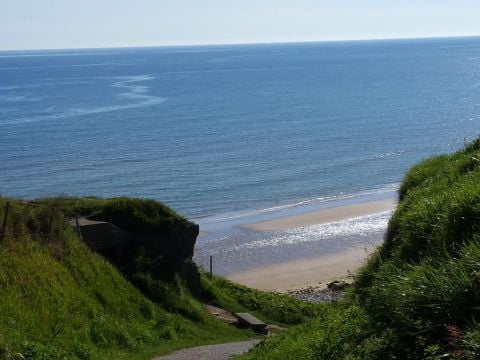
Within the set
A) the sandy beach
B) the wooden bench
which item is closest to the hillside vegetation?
the wooden bench

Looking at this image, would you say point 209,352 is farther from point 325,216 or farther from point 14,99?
point 14,99

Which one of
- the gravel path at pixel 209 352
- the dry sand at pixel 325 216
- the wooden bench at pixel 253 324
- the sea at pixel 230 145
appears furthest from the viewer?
the sea at pixel 230 145

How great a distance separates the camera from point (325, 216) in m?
58.0

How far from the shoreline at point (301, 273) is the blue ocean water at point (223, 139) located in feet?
42.0

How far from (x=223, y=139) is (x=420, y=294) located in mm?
78155

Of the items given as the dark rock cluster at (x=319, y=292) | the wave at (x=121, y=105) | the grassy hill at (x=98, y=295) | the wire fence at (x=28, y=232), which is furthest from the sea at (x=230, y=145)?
the wire fence at (x=28, y=232)

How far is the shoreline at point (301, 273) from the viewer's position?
42.2 m

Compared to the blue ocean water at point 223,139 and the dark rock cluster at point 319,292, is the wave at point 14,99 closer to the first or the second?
the blue ocean water at point 223,139

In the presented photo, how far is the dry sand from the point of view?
54.9 m

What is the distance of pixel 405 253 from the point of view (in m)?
12.2

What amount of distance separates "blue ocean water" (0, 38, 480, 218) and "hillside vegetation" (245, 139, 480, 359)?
42402 millimetres

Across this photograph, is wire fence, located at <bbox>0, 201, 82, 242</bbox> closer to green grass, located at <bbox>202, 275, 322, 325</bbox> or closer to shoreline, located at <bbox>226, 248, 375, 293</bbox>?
green grass, located at <bbox>202, 275, 322, 325</bbox>

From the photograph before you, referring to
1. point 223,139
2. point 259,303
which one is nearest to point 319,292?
point 259,303

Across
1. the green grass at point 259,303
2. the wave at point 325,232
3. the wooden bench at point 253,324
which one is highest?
the wooden bench at point 253,324
